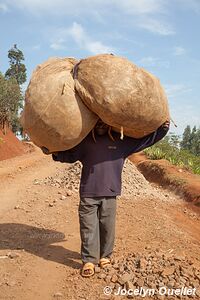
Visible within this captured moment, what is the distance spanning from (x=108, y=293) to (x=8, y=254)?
60.8 inches

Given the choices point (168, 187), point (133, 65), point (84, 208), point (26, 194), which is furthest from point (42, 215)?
point (168, 187)

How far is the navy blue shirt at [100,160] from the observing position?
4047mm

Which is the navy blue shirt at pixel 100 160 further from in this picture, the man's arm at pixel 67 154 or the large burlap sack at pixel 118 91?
the large burlap sack at pixel 118 91

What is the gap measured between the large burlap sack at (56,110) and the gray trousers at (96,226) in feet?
2.26

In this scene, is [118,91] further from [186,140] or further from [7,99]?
[186,140]

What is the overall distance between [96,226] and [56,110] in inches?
52.2

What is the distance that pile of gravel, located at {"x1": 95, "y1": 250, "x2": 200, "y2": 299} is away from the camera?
362 centimetres

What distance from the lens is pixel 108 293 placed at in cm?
362

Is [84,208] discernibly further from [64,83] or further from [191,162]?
[191,162]

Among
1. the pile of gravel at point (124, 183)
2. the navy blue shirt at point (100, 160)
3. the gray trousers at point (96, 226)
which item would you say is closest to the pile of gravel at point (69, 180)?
the pile of gravel at point (124, 183)

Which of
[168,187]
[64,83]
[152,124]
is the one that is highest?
[64,83]

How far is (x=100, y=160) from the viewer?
405 cm

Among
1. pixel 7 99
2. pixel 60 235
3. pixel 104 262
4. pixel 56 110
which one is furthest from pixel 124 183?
pixel 7 99

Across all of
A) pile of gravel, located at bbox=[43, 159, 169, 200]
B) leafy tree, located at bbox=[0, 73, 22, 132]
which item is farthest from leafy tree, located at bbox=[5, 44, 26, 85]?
pile of gravel, located at bbox=[43, 159, 169, 200]
